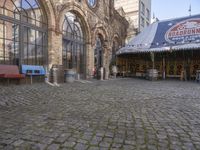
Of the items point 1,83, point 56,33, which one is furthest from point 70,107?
point 56,33

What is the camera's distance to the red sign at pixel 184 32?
1447 centimetres

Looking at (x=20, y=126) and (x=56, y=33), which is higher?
(x=56, y=33)

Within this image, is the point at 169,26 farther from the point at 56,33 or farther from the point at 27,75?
the point at 27,75

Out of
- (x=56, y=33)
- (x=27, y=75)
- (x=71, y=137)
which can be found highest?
(x=56, y=33)

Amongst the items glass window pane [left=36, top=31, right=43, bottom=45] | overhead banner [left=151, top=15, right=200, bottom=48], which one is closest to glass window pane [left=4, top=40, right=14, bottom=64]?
glass window pane [left=36, top=31, right=43, bottom=45]

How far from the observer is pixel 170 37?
15.3 meters

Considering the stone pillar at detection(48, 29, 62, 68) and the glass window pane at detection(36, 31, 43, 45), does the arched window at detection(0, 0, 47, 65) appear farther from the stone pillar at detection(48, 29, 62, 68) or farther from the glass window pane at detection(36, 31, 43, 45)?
the stone pillar at detection(48, 29, 62, 68)

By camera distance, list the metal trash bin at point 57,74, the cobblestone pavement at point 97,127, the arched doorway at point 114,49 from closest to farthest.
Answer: the cobblestone pavement at point 97,127, the metal trash bin at point 57,74, the arched doorway at point 114,49

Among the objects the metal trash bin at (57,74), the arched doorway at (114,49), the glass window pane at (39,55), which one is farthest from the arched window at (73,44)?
the arched doorway at (114,49)

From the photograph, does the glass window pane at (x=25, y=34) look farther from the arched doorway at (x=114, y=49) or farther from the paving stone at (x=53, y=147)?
the arched doorway at (x=114, y=49)

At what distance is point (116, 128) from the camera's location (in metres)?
2.99

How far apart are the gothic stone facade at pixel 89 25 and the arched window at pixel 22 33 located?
0.41 metres

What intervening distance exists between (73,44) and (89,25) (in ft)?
6.91

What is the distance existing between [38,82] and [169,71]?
14852 mm
